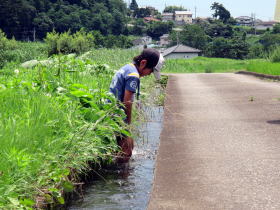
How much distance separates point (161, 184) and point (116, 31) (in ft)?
361

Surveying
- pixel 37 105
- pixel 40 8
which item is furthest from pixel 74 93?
pixel 40 8

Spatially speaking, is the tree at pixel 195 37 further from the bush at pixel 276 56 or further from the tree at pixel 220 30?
the bush at pixel 276 56

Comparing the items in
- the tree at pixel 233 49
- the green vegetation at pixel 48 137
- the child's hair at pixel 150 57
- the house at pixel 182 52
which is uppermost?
the child's hair at pixel 150 57

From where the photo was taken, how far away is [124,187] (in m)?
5.02

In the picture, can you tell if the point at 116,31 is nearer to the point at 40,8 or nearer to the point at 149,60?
the point at 40,8

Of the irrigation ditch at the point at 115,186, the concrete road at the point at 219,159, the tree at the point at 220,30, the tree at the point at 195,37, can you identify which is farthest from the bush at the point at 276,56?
the tree at the point at 220,30

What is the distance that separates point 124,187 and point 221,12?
161 meters

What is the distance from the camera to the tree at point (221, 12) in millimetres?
158812

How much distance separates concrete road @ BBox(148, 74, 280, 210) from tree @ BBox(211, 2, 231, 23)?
154023mm

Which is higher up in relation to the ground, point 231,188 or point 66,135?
point 66,135

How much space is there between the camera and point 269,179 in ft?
14.7

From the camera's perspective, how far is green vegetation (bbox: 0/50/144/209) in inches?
138

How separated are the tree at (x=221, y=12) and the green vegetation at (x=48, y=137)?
6203 inches

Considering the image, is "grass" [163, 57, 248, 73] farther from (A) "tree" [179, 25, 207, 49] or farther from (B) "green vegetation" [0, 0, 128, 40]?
(A) "tree" [179, 25, 207, 49]
